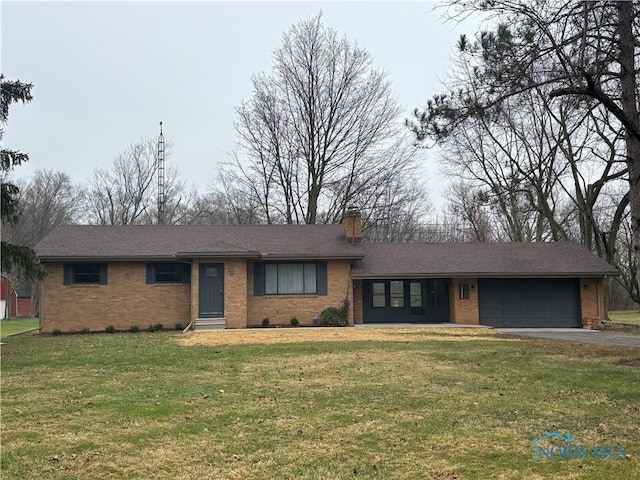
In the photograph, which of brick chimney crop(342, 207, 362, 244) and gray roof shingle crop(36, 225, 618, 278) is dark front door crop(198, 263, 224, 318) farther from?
brick chimney crop(342, 207, 362, 244)

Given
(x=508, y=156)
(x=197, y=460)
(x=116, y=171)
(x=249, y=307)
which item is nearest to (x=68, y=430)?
(x=197, y=460)

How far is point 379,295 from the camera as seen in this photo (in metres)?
24.2

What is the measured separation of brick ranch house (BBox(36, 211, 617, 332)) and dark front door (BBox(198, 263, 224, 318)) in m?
0.04

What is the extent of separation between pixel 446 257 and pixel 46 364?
56.5ft

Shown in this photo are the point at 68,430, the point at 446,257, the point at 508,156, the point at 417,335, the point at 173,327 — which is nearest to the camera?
the point at 68,430

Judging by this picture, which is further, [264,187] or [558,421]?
[264,187]

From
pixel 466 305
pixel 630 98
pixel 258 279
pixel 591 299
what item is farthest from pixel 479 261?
pixel 630 98

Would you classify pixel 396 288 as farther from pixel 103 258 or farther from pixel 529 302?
pixel 103 258

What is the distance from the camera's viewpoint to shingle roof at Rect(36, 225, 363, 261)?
2158 centimetres

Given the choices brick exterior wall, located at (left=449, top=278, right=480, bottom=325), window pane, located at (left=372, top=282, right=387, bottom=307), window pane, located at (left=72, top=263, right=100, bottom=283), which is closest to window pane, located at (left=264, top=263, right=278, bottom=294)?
window pane, located at (left=372, top=282, right=387, bottom=307)

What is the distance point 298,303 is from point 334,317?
5.16ft

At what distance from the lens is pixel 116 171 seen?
148 feet

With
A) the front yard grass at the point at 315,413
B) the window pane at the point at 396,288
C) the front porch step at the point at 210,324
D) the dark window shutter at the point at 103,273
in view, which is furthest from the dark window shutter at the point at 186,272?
the front yard grass at the point at 315,413

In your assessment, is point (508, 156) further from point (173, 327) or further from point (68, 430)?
point (68, 430)
